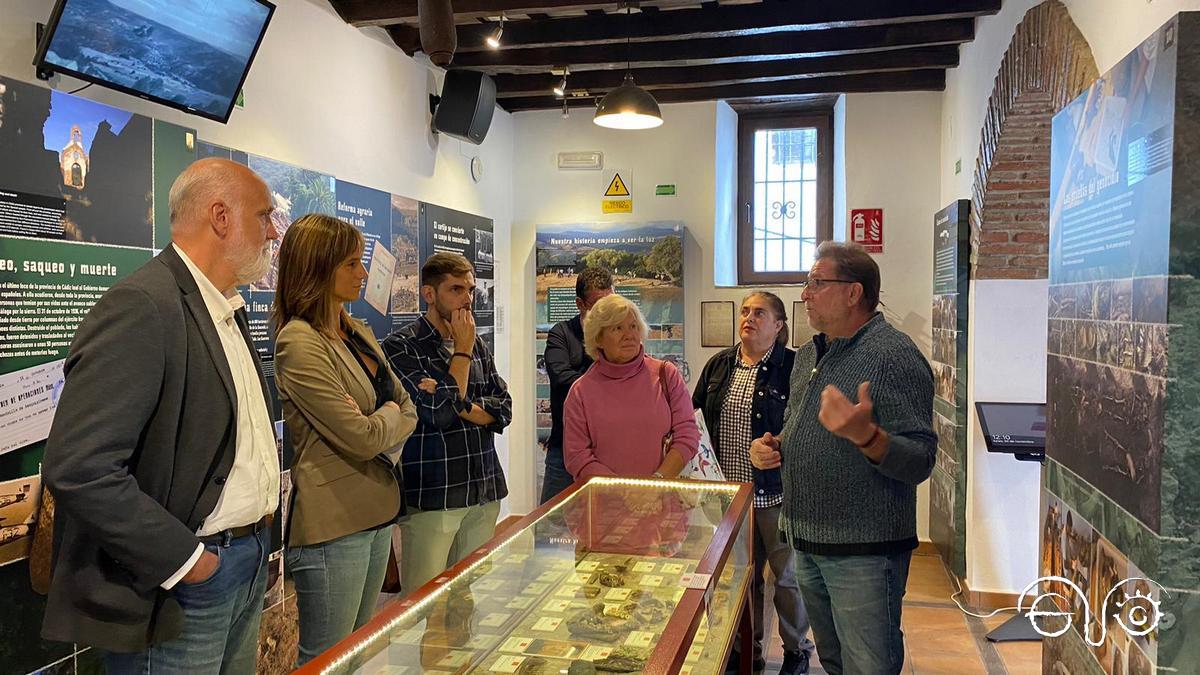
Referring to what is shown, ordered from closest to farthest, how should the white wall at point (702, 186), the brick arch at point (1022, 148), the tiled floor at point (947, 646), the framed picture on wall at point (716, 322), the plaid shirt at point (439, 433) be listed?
the plaid shirt at point (439, 433), the brick arch at point (1022, 148), the tiled floor at point (947, 646), the white wall at point (702, 186), the framed picture on wall at point (716, 322)

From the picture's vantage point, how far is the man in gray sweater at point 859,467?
7.43 feet

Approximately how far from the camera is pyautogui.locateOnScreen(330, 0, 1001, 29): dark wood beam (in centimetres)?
377

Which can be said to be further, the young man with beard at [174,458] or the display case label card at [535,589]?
the display case label card at [535,589]

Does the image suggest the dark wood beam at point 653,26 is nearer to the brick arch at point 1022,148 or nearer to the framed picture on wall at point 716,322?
the brick arch at point 1022,148

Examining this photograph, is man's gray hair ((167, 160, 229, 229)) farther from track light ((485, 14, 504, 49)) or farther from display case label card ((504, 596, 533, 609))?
track light ((485, 14, 504, 49))

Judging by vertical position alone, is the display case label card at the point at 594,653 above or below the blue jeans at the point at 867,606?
above

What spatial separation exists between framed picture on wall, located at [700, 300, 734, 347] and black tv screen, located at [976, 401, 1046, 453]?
1914mm

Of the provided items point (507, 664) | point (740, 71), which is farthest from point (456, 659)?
point (740, 71)

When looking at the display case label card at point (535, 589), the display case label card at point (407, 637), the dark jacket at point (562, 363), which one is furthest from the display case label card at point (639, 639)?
the dark jacket at point (562, 363)

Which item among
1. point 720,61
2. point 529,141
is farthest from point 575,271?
point 720,61

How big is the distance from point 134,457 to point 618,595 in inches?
41.3

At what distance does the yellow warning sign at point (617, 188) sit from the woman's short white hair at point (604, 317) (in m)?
2.99

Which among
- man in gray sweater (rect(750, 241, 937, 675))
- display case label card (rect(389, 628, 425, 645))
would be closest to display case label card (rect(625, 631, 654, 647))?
display case label card (rect(389, 628, 425, 645))

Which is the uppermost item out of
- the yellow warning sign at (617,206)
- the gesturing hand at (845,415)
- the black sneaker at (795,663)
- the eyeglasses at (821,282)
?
the yellow warning sign at (617,206)
